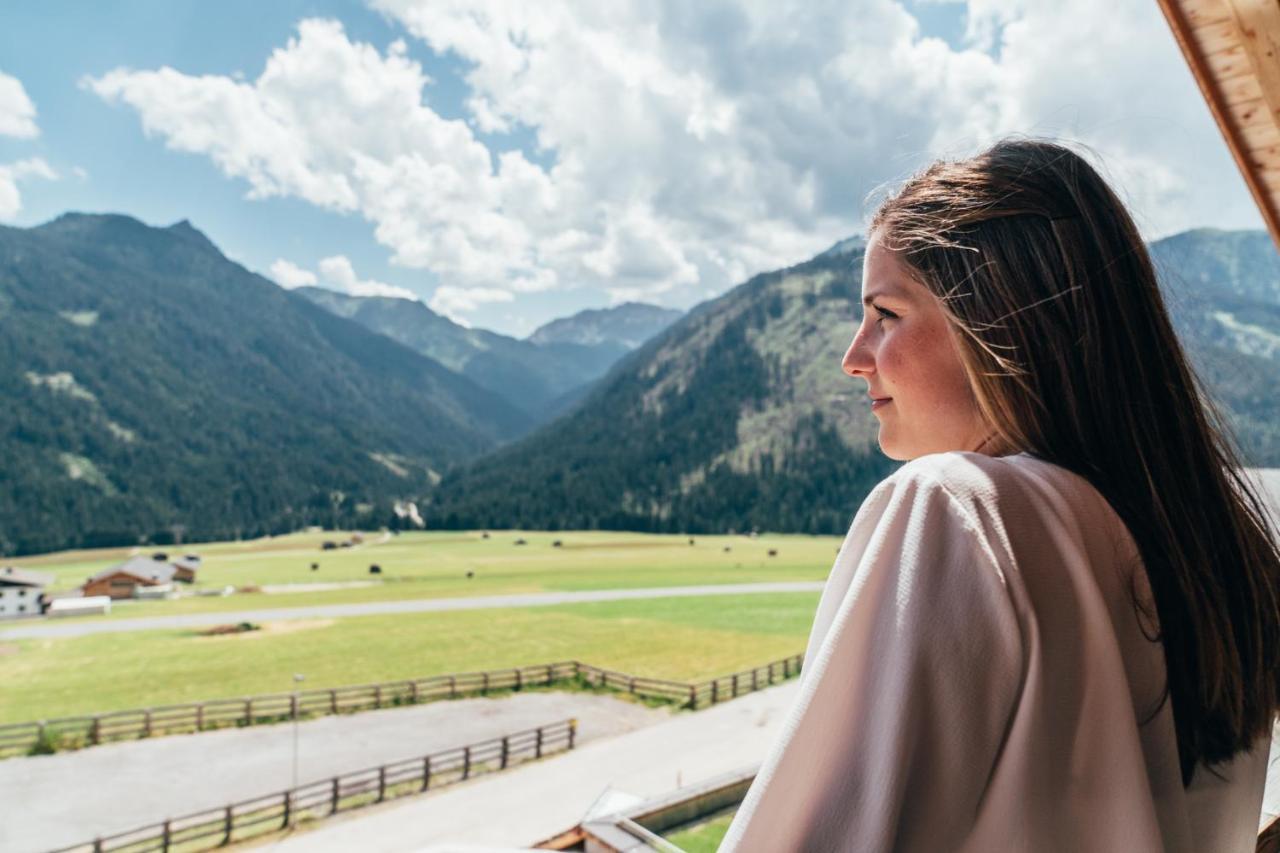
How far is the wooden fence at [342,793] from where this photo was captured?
6955 millimetres

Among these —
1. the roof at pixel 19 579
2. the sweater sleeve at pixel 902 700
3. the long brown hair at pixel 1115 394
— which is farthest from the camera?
the roof at pixel 19 579

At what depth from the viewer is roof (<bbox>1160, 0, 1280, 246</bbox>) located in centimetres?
106

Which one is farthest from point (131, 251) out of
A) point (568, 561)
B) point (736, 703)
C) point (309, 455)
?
point (736, 703)

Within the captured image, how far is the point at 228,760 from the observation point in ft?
31.7

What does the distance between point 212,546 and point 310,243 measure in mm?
21558

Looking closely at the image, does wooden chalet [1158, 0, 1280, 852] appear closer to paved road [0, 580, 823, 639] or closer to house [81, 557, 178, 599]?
paved road [0, 580, 823, 639]

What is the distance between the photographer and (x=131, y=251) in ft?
370

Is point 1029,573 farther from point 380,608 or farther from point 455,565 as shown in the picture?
point 455,565

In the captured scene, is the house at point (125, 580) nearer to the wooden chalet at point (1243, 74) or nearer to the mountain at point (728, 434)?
the wooden chalet at point (1243, 74)

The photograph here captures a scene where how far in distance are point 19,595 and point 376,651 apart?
8.71 metres

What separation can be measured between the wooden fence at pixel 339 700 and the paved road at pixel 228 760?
0.22 metres

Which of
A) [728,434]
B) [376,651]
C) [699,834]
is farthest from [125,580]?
[728,434]

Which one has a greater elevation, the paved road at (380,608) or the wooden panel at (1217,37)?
the wooden panel at (1217,37)

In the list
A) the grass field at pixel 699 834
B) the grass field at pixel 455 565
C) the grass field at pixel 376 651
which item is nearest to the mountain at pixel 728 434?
the grass field at pixel 455 565
